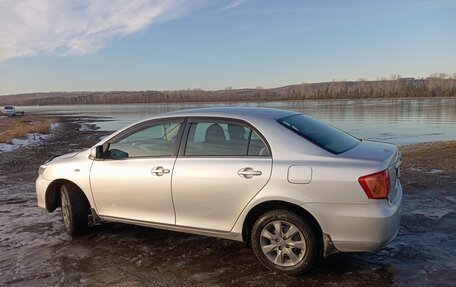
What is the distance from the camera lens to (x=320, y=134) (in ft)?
15.1

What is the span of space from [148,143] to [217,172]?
1150 mm

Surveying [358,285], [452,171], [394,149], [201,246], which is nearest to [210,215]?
[201,246]

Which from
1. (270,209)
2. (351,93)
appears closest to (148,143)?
(270,209)

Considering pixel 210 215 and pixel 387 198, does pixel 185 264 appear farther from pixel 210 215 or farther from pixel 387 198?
pixel 387 198

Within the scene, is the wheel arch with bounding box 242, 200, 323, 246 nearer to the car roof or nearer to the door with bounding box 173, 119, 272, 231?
the door with bounding box 173, 119, 272, 231

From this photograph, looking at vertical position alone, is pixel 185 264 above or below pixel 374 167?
below

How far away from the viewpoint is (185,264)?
15.3 feet

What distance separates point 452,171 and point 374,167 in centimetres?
663

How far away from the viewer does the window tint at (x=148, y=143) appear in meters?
4.98

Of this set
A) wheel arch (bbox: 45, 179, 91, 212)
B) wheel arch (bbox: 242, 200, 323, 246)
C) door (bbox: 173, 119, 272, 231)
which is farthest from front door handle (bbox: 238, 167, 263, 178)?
wheel arch (bbox: 45, 179, 91, 212)

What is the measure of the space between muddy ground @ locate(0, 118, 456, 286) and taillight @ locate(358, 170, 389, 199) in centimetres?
87

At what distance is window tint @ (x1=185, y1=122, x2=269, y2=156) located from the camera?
4438mm

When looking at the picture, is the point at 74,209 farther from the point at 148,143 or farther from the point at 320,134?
the point at 320,134

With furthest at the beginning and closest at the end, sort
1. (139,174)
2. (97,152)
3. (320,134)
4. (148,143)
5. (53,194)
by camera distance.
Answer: (53,194) < (97,152) < (148,143) < (139,174) < (320,134)
